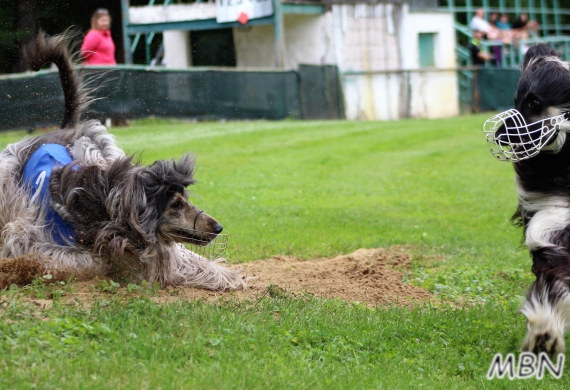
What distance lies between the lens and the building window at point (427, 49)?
24078 mm

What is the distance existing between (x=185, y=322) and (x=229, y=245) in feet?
9.83

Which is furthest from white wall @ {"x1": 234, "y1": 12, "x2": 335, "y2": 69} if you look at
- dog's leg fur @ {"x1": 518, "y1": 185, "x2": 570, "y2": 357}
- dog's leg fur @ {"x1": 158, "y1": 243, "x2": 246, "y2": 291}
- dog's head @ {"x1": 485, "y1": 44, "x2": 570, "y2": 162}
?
dog's leg fur @ {"x1": 518, "y1": 185, "x2": 570, "y2": 357}

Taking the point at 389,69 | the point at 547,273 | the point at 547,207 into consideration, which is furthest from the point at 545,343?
the point at 389,69

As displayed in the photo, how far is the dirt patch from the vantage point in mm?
4848

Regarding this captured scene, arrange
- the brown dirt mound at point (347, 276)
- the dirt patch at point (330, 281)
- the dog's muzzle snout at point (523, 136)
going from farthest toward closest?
1. the brown dirt mound at point (347, 276)
2. the dirt patch at point (330, 281)
3. the dog's muzzle snout at point (523, 136)

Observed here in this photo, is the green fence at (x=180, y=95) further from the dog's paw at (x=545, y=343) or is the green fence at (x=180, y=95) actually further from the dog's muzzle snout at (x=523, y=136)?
the dog's paw at (x=545, y=343)

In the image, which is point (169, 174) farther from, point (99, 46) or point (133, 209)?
point (99, 46)


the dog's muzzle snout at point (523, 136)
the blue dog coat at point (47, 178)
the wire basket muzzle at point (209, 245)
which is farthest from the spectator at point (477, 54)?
the dog's muzzle snout at point (523, 136)

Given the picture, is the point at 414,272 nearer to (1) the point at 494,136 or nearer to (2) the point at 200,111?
(1) the point at 494,136

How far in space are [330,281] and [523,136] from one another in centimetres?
205

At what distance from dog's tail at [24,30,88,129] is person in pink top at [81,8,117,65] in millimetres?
6916

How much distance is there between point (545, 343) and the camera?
3805mm

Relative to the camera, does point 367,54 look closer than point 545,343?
No

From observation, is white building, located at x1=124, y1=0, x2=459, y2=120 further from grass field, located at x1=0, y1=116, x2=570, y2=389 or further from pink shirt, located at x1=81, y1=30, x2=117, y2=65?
grass field, located at x1=0, y1=116, x2=570, y2=389
